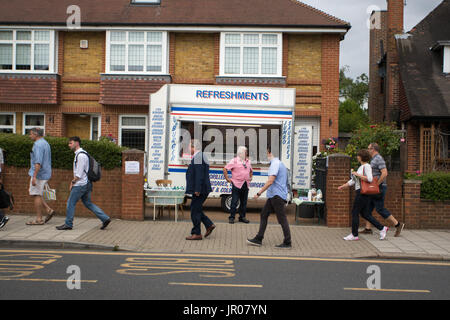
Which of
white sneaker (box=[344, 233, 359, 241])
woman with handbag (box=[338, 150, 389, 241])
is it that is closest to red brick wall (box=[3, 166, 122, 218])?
white sneaker (box=[344, 233, 359, 241])

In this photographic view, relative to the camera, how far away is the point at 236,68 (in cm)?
1773

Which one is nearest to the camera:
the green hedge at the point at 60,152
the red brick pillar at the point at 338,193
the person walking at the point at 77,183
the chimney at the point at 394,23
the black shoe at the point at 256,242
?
the black shoe at the point at 256,242

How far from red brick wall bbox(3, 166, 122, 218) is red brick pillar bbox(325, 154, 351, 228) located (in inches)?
201

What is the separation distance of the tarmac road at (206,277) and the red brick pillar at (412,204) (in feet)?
9.92

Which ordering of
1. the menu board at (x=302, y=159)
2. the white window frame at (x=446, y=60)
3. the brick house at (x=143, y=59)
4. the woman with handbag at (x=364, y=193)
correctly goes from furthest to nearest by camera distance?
the white window frame at (x=446, y=60) → the brick house at (x=143, y=59) → the menu board at (x=302, y=159) → the woman with handbag at (x=364, y=193)

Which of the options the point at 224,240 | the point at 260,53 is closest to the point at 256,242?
the point at 224,240

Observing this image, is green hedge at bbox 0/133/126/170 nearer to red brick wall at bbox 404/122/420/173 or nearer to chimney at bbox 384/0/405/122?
red brick wall at bbox 404/122/420/173

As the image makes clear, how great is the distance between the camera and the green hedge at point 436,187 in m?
10.6

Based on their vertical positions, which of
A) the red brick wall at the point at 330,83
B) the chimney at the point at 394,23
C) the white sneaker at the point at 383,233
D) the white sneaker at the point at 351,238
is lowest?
the white sneaker at the point at 351,238

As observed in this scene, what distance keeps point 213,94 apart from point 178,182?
2.62 meters

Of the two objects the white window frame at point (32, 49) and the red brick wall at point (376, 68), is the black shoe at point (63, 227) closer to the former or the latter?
the white window frame at point (32, 49)

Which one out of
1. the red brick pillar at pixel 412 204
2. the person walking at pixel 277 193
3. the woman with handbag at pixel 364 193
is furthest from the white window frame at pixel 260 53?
the person walking at pixel 277 193

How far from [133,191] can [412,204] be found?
21.8 ft

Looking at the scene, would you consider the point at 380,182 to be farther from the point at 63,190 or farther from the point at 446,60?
the point at 446,60
